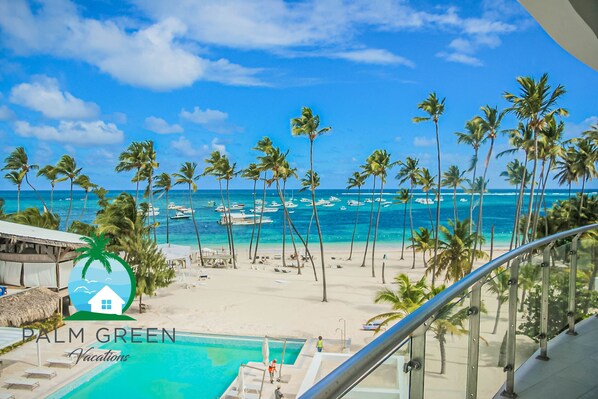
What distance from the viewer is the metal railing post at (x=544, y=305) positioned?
2.96 meters

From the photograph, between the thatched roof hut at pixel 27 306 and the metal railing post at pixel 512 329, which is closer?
the metal railing post at pixel 512 329

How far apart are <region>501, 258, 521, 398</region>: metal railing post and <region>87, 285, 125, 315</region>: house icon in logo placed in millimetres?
18581

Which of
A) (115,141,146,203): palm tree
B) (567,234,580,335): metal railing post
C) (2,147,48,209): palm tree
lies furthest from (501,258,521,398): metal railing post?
(2,147,48,209): palm tree

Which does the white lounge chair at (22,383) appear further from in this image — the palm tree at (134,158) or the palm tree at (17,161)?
the palm tree at (17,161)

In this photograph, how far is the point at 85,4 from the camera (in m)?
174

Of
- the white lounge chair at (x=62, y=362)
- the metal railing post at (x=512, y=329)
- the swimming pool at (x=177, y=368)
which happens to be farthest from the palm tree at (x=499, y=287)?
the white lounge chair at (x=62, y=362)

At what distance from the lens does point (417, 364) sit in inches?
54.1

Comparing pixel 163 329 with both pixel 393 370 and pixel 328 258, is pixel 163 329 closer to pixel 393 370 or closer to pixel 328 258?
pixel 393 370

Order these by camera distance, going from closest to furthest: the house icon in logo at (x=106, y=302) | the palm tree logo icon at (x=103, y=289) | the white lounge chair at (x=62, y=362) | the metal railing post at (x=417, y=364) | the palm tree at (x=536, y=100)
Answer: the metal railing post at (x=417, y=364)
the white lounge chair at (x=62, y=362)
the palm tree logo icon at (x=103, y=289)
the house icon in logo at (x=106, y=302)
the palm tree at (x=536, y=100)

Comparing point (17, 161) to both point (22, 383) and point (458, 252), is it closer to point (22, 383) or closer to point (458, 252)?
point (22, 383)

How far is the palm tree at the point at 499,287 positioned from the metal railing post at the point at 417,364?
0.87 m

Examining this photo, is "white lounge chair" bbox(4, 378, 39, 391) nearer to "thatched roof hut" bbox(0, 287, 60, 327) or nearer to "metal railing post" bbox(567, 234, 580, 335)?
"thatched roof hut" bbox(0, 287, 60, 327)

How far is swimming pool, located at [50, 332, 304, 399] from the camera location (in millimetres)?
13109

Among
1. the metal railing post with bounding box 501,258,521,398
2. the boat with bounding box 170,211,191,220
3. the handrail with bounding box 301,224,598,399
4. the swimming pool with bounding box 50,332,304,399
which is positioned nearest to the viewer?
the handrail with bounding box 301,224,598,399
